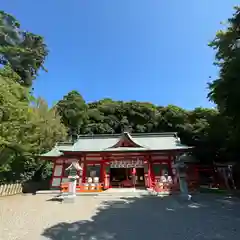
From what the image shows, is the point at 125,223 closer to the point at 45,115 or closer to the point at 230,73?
the point at 230,73

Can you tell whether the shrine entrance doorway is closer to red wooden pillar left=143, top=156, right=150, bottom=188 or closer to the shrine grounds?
red wooden pillar left=143, top=156, right=150, bottom=188

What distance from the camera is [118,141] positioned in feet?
54.2

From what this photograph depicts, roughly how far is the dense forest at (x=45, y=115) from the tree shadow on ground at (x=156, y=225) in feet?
20.0

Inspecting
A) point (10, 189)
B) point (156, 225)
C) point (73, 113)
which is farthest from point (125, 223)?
point (73, 113)

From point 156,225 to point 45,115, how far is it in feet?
75.3

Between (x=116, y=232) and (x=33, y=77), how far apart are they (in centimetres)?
1884

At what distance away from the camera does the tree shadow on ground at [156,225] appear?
5430mm

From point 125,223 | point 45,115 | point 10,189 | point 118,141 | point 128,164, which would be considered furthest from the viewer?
point 45,115

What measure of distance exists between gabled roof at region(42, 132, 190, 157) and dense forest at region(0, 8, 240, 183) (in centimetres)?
232

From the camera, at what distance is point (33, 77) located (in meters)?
20.2

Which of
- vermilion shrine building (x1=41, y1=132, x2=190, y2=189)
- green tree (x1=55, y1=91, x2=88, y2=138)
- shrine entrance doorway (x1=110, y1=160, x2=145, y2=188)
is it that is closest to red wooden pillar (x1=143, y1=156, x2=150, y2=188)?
vermilion shrine building (x1=41, y1=132, x2=190, y2=189)

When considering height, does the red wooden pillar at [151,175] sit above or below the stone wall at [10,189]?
above

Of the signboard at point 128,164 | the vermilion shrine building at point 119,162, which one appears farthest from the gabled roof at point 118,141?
the signboard at point 128,164

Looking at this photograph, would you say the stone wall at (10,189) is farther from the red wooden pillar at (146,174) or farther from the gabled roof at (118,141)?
the red wooden pillar at (146,174)
